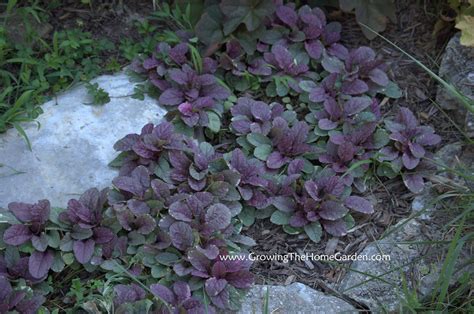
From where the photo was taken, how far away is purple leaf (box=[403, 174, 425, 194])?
2.98 metres

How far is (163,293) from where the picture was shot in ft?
8.34

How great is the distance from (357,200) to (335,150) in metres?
0.28

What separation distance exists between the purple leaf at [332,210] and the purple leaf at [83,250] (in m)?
0.91

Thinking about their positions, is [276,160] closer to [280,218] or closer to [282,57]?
[280,218]

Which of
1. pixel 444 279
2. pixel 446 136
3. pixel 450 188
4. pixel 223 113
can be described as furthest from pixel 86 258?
pixel 446 136

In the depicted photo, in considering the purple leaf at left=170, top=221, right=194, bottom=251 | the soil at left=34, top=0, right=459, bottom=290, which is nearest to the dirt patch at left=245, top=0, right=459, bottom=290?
the soil at left=34, top=0, right=459, bottom=290

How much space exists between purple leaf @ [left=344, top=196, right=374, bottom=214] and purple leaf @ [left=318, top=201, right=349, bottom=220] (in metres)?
0.06

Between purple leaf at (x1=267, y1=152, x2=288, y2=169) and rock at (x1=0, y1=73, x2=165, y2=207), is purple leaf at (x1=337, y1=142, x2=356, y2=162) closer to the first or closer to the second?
purple leaf at (x1=267, y1=152, x2=288, y2=169)

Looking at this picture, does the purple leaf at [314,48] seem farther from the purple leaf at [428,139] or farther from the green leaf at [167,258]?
the green leaf at [167,258]

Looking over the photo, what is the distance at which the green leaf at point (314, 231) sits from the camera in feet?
9.27

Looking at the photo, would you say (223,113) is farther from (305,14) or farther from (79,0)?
(79,0)

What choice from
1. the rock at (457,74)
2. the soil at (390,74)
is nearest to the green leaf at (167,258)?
the soil at (390,74)

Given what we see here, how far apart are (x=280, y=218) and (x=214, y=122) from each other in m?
0.57

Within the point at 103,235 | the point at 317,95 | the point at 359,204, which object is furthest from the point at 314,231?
the point at 103,235
